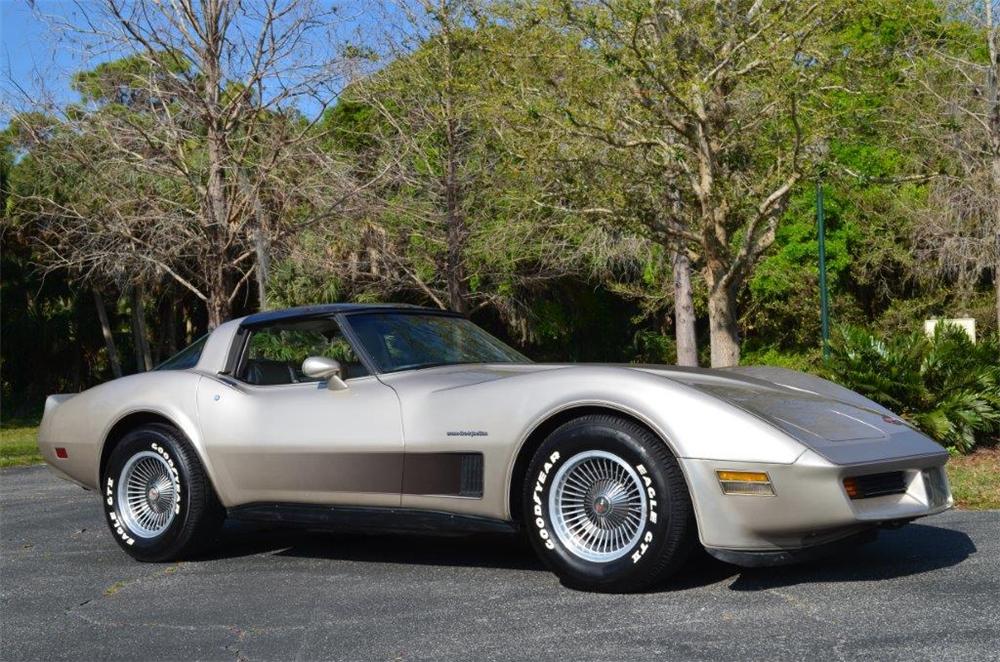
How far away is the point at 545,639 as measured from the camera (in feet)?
13.8

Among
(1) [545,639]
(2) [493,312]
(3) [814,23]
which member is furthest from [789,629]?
(2) [493,312]

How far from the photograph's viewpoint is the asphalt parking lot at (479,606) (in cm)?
409

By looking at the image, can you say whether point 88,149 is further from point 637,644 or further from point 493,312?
point 493,312

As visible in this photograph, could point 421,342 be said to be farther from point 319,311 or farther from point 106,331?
point 106,331

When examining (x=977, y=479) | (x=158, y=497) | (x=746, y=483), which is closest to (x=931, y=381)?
(x=977, y=479)

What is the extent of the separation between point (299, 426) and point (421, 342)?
815mm

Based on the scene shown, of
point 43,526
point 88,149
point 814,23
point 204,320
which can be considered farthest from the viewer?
point 204,320

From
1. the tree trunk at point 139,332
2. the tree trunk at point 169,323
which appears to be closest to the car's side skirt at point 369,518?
the tree trunk at point 139,332

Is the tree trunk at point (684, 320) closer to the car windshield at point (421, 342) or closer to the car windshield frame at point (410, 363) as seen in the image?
the car windshield frame at point (410, 363)

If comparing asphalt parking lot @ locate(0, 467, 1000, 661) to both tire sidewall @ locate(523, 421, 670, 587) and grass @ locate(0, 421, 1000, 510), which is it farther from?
grass @ locate(0, 421, 1000, 510)

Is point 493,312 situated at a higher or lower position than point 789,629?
higher

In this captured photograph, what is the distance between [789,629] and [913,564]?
55.4 inches

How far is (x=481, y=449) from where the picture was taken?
5.28 meters

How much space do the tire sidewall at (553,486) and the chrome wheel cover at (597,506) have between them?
2 cm
